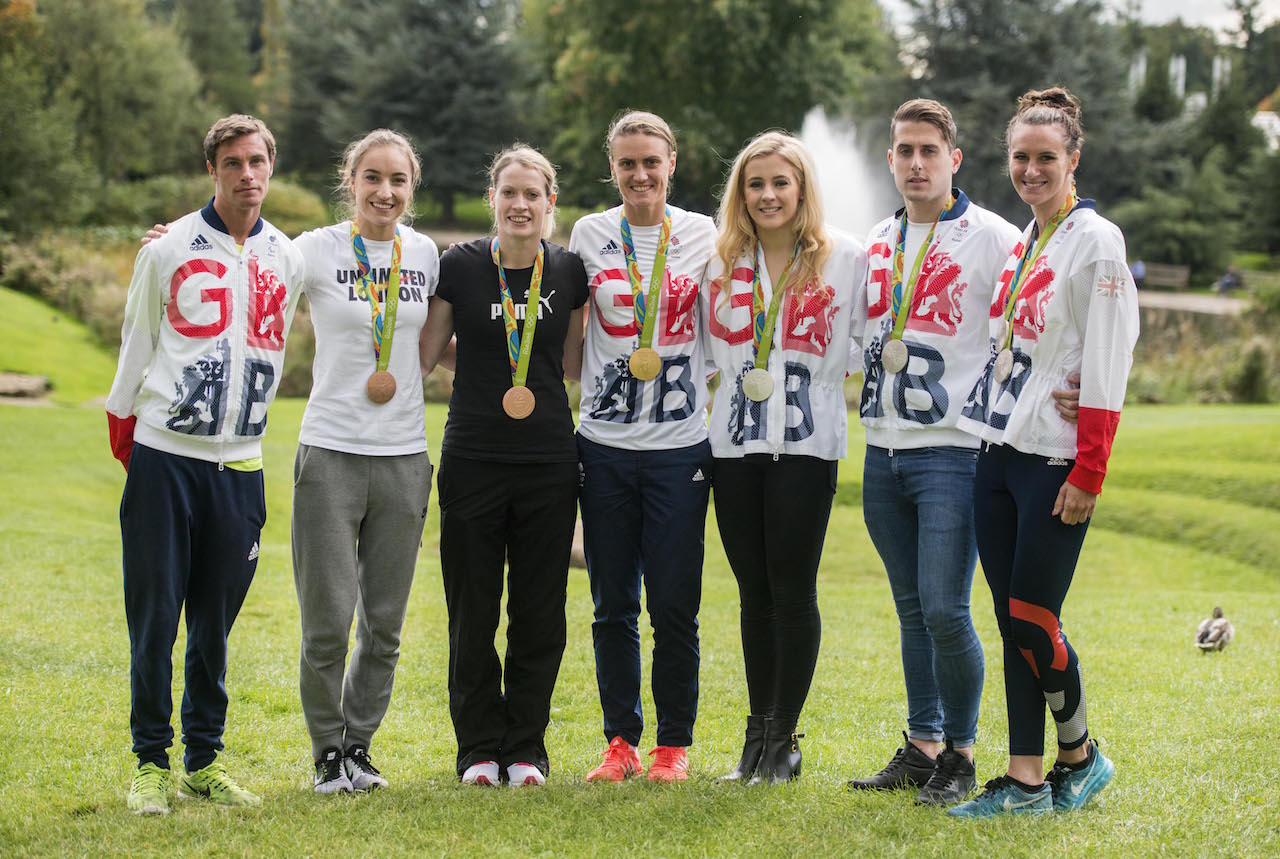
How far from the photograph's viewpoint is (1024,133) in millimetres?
4148

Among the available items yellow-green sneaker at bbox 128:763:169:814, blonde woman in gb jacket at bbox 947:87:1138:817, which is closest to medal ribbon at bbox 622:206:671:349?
blonde woman in gb jacket at bbox 947:87:1138:817

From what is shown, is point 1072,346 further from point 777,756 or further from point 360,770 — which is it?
point 360,770

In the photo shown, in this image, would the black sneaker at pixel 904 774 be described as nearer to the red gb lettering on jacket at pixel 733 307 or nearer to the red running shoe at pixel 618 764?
the red running shoe at pixel 618 764

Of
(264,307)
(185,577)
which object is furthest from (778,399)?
(185,577)

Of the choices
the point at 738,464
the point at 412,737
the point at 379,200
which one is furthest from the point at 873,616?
the point at 379,200

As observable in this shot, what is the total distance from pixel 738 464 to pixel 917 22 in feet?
118

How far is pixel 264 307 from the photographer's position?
441cm

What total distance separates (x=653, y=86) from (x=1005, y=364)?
114 ft

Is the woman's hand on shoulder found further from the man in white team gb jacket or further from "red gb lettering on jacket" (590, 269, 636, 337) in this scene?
"red gb lettering on jacket" (590, 269, 636, 337)

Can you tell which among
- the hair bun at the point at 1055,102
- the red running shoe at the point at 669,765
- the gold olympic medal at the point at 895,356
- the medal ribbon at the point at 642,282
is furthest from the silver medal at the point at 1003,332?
the red running shoe at the point at 669,765

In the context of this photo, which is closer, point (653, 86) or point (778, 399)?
point (778, 399)

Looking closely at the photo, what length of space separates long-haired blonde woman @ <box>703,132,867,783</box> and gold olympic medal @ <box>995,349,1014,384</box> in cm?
63

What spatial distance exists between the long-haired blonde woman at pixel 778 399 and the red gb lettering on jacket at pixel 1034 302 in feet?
2.30

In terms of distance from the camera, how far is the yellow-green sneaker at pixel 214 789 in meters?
4.38
